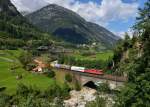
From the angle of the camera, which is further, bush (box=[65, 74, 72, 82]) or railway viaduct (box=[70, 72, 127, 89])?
bush (box=[65, 74, 72, 82])

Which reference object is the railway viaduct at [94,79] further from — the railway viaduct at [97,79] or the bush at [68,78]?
the bush at [68,78]

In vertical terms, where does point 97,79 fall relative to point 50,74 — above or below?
below

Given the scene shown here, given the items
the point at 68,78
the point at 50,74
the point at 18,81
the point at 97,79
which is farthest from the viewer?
the point at 50,74

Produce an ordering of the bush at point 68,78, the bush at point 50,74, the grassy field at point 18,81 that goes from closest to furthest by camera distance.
Answer: the grassy field at point 18,81
the bush at point 68,78
the bush at point 50,74

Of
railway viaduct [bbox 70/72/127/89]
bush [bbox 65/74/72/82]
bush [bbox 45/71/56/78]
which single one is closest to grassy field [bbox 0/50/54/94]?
bush [bbox 45/71/56/78]

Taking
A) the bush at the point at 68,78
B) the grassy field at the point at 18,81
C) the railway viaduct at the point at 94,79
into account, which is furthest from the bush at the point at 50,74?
the bush at the point at 68,78

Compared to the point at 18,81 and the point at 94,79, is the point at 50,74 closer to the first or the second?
the point at 18,81

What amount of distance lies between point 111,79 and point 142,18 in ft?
342

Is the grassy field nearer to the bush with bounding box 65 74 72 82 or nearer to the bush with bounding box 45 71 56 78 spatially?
the bush with bounding box 45 71 56 78

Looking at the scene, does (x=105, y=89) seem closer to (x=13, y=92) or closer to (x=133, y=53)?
(x=13, y=92)

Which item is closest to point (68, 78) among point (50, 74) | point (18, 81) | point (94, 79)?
point (94, 79)

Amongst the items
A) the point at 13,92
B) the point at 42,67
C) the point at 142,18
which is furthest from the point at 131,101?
the point at 42,67

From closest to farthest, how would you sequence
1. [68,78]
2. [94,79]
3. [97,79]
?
[68,78], [97,79], [94,79]

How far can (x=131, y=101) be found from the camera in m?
29.5
